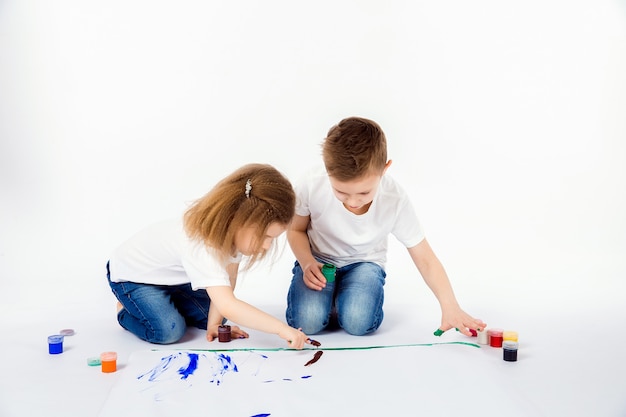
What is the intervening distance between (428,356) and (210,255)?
0.73m

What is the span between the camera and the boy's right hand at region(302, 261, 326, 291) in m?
2.71

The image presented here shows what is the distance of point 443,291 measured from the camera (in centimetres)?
270

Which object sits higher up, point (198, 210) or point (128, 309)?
point (198, 210)

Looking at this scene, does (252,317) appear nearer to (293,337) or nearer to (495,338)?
(293,337)

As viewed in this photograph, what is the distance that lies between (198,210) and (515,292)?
1.50m

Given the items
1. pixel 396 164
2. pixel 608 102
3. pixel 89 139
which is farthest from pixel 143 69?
pixel 608 102

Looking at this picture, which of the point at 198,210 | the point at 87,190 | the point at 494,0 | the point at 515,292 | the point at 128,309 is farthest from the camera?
the point at 494,0

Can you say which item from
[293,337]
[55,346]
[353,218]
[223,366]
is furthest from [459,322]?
[55,346]

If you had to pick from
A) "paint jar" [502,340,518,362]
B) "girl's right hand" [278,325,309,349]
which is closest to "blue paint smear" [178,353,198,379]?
"girl's right hand" [278,325,309,349]

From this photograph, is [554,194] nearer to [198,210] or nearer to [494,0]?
[494,0]

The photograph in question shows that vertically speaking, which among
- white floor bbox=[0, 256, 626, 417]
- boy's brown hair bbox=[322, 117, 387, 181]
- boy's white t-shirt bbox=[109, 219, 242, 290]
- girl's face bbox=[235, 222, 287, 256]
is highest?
boy's brown hair bbox=[322, 117, 387, 181]

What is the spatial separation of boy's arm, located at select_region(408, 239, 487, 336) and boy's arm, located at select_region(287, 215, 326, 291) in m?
0.35

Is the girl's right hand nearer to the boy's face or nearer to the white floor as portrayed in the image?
the white floor

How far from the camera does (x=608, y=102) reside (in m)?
4.09
